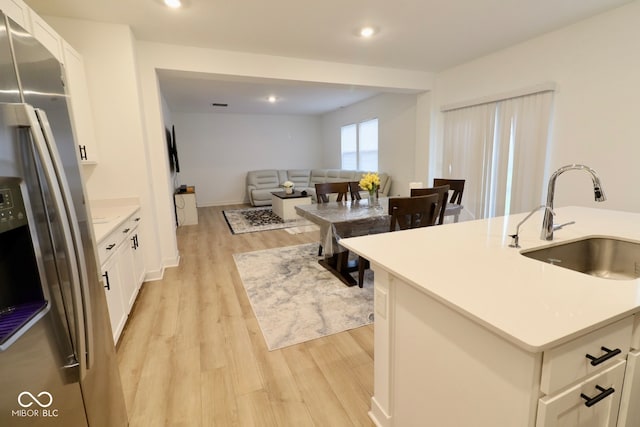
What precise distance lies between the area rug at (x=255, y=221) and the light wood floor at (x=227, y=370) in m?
2.57

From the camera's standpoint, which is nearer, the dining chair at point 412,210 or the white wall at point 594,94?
the dining chair at point 412,210

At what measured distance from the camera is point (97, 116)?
2.88 metres

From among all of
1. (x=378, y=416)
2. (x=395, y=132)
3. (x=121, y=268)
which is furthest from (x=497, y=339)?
(x=395, y=132)

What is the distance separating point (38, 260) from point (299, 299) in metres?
2.10

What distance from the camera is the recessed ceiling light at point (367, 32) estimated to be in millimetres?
3032

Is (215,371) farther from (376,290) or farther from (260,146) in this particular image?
(260,146)

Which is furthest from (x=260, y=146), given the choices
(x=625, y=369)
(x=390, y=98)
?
(x=625, y=369)

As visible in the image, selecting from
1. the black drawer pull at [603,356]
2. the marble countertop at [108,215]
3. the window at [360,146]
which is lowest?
the black drawer pull at [603,356]

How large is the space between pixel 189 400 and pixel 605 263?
2.33 m

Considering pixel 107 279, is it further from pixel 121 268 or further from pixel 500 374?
pixel 500 374

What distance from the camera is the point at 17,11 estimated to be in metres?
1.79

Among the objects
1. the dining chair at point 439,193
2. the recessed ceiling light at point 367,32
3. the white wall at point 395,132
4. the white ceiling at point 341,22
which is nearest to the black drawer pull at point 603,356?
the dining chair at point 439,193

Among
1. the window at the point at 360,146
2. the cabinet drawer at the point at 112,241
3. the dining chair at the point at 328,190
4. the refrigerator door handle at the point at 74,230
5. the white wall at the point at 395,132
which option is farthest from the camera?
the window at the point at 360,146

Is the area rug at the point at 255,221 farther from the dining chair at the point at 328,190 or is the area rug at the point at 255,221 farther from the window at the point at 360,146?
the window at the point at 360,146
